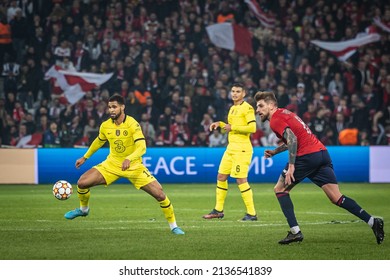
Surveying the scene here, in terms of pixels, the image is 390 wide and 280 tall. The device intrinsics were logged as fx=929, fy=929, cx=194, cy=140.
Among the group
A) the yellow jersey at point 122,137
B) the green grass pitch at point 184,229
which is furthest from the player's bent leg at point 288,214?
the yellow jersey at point 122,137

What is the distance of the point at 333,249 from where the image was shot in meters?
11.0

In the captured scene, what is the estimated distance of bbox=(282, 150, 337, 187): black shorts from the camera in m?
11.6

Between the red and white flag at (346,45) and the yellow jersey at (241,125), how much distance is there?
13752 millimetres

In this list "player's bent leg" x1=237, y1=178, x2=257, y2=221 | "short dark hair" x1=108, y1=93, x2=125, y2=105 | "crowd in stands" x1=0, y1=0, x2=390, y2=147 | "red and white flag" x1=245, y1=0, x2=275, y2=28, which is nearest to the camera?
"short dark hair" x1=108, y1=93, x2=125, y2=105

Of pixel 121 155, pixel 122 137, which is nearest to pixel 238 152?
pixel 121 155

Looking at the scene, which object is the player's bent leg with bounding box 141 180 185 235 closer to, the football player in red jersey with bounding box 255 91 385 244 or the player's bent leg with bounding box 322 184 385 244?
the football player in red jersey with bounding box 255 91 385 244

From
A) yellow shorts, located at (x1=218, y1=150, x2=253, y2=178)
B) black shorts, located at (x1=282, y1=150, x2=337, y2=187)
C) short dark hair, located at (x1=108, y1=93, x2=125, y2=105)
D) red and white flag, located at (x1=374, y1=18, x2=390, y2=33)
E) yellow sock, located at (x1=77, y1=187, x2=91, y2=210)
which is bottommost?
yellow sock, located at (x1=77, y1=187, x2=91, y2=210)

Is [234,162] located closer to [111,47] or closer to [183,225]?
[183,225]

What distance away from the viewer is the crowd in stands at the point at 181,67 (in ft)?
84.3

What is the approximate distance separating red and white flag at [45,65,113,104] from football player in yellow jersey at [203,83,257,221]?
A: 12889mm

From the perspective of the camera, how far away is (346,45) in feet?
93.9

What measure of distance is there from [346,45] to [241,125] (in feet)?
Answer: 46.3

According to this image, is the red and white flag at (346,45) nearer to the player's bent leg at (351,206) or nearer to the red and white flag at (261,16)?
the red and white flag at (261,16)

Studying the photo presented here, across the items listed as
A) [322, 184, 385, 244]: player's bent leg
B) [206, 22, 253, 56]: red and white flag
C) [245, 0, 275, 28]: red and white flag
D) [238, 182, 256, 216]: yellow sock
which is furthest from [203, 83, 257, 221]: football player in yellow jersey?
[245, 0, 275, 28]: red and white flag
